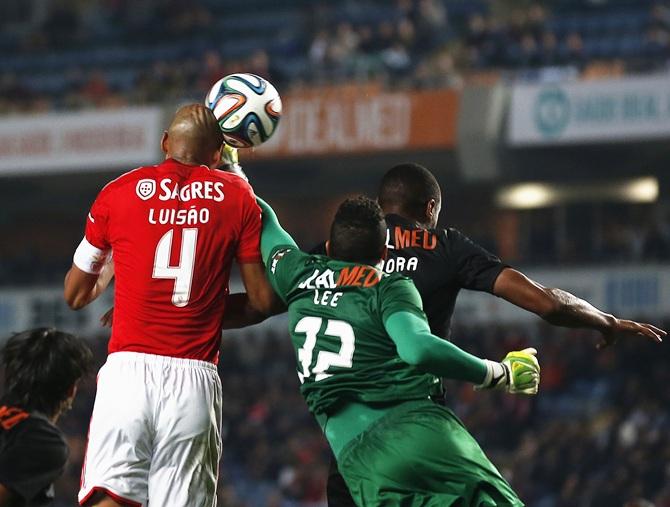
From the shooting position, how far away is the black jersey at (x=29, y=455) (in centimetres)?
478

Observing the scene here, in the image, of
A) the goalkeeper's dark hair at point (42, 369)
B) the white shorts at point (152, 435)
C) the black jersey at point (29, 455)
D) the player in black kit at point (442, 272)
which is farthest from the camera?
the player in black kit at point (442, 272)

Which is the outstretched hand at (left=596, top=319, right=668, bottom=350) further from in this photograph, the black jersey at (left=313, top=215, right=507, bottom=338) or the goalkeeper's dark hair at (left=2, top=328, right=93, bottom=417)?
the goalkeeper's dark hair at (left=2, top=328, right=93, bottom=417)

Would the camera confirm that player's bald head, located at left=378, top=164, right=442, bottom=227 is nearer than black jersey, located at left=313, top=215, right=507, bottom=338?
No

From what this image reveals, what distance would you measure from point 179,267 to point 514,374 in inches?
56.1

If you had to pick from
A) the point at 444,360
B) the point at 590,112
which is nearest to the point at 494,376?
the point at 444,360

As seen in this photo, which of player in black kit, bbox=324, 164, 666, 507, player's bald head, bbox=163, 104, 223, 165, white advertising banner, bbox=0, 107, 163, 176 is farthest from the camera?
white advertising banner, bbox=0, 107, 163, 176

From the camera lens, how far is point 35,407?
5.03 m

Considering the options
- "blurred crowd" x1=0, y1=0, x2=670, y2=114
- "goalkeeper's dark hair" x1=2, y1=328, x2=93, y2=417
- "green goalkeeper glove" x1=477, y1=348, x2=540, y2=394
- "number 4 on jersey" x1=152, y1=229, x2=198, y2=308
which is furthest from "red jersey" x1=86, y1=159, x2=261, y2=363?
"blurred crowd" x1=0, y1=0, x2=670, y2=114

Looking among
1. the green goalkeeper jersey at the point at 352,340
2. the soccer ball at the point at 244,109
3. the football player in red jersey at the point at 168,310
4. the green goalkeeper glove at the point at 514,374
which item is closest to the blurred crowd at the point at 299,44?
the soccer ball at the point at 244,109

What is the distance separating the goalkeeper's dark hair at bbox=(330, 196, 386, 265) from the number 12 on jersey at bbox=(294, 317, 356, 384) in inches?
10.7

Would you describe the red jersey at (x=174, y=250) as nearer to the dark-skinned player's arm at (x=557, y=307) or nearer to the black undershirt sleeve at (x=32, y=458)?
the black undershirt sleeve at (x=32, y=458)

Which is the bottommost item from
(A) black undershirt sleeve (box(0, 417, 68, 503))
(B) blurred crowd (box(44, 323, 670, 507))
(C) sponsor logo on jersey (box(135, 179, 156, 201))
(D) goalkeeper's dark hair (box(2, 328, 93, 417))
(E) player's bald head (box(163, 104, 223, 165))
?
(B) blurred crowd (box(44, 323, 670, 507))

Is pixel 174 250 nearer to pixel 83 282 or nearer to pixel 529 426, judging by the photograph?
pixel 83 282

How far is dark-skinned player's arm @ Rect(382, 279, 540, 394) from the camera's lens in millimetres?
4520
